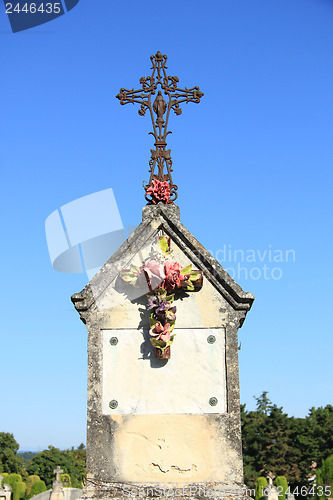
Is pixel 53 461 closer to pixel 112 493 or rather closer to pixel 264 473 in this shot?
pixel 264 473

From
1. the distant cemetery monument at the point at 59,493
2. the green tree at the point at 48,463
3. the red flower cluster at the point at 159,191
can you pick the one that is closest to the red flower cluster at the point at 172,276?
the red flower cluster at the point at 159,191

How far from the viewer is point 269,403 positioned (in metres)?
63.0

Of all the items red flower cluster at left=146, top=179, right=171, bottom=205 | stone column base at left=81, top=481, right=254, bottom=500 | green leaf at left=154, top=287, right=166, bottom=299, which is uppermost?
red flower cluster at left=146, top=179, right=171, bottom=205

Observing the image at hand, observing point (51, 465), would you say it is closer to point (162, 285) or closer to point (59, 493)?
point (59, 493)

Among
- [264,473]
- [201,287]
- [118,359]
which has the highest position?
[201,287]

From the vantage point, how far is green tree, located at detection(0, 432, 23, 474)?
7088 centimetres

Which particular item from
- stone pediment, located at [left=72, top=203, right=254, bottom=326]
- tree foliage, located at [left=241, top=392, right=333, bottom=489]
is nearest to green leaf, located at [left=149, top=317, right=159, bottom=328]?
stone pediment, located at [left=72, top=203, right=254, bottom=326]


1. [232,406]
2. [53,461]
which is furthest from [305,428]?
[232,406]

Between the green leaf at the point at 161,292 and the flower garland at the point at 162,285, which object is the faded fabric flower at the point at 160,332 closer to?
the flower garland at the point at 162,285

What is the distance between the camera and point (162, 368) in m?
8.08

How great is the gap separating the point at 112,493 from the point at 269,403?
58107 mm

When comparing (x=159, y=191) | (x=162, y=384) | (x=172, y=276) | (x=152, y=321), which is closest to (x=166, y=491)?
(x=162, y=384)

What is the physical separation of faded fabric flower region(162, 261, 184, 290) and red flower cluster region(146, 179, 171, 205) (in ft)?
3.60

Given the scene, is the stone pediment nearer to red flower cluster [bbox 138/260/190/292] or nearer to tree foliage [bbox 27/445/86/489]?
red flower cluster [bbox 138/260/190/292]
